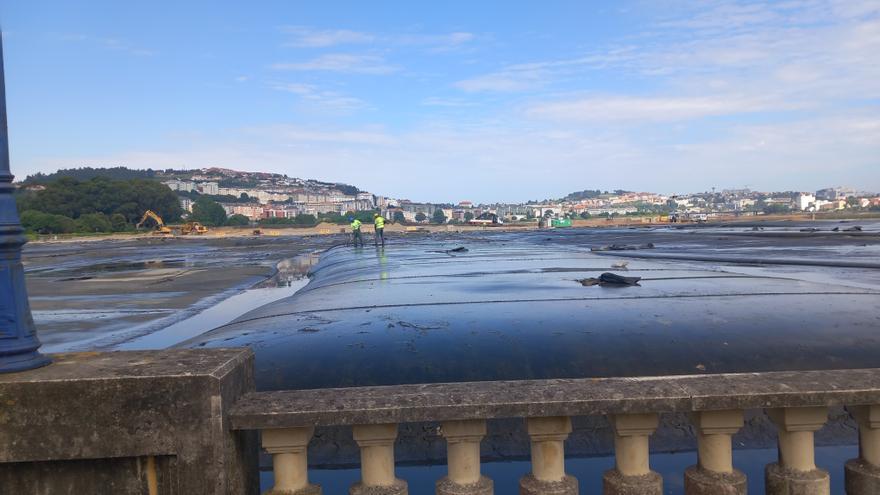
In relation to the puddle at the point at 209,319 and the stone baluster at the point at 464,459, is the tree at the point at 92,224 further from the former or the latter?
the stone baluster at the point at 464,459

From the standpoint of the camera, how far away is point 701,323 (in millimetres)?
8070

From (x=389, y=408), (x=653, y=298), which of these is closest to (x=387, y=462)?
(x=389, y=408)

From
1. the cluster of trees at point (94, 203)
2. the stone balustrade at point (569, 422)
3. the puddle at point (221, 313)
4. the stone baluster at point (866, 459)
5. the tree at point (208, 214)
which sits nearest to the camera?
the stone balustrade at point (569, 422)

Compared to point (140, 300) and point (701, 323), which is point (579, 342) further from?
point (140, 300)

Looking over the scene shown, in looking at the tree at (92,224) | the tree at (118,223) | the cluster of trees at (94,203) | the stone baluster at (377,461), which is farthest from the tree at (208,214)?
the stone baluster at (377,461)

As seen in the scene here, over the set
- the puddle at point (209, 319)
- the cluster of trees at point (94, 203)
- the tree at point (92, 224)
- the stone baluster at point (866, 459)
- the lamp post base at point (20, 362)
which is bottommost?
the puddle at point (209, 319)

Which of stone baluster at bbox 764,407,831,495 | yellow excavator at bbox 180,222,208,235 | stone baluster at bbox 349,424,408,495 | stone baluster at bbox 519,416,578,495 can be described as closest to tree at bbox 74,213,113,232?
yellow excavator at bbox 180,222,208,235

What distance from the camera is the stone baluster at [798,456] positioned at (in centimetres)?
318

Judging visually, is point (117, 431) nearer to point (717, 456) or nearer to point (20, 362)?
point (20, 362)

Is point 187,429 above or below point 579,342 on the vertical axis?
above

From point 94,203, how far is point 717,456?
420 feet

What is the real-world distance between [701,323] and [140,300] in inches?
574

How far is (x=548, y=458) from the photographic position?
318 centimetres

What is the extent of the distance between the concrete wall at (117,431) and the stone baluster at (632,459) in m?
1.83
